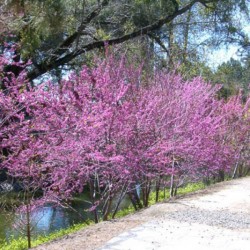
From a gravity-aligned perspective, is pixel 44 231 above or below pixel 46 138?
below

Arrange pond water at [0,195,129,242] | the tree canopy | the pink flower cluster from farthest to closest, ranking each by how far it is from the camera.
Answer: the tree canopy, pond water at [0,195,129,242], the pink flower cluster

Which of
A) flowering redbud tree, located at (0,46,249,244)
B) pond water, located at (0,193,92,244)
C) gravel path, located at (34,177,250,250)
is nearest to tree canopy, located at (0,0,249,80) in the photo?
flowering redbud tree, located at (0,46,249,244)

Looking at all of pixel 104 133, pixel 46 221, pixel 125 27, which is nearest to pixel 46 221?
pixel 46 221

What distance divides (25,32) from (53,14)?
86cm

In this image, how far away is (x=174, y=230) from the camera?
22.1ft

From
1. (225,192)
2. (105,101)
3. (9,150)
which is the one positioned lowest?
(225,192)

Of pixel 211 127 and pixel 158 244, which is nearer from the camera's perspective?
pixel 158 244

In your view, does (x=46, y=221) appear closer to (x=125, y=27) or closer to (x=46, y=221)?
(x=46, y=221)

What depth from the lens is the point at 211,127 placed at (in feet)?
39.3

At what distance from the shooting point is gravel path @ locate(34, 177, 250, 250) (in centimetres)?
596

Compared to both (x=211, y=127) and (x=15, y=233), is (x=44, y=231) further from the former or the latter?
(x=211, y=127)

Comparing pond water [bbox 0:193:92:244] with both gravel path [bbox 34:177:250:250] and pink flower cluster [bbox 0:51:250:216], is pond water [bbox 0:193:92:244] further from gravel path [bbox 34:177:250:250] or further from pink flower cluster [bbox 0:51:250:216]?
gravel path [bbox 34:177:250:250]

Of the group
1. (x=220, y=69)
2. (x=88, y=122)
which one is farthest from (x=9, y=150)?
(x=220, y=69)

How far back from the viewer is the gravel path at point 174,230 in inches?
234
